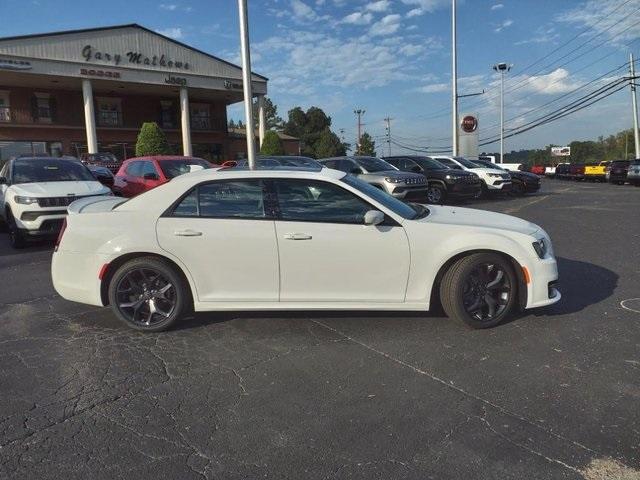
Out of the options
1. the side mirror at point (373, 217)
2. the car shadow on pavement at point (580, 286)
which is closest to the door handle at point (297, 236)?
the side mirror at point (373, 217)

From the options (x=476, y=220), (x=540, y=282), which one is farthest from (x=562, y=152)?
(x=540, y=282)

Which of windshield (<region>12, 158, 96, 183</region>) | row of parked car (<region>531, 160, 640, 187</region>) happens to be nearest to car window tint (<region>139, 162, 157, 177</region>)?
windshield (<region>12, 158, 96, 183</region>)

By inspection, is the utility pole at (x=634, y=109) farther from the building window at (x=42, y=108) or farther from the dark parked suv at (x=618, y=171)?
the building window at (x=42, y=108)

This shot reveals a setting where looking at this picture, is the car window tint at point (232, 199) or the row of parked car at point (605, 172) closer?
the car window tint at point (232, 199)

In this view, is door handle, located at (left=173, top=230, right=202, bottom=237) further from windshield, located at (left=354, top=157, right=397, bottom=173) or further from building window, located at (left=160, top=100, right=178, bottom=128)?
building window, located at (left=160, top=100, right=178, bottom=128)

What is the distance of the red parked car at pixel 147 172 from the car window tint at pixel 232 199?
6918mm

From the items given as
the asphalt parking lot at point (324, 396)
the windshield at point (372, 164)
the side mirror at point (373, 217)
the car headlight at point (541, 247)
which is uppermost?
the windshield at point (372, 164)

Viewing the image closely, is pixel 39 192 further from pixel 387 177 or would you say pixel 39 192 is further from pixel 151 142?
pixel 151 142

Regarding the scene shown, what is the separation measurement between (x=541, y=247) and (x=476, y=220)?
63 cm

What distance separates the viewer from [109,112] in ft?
112

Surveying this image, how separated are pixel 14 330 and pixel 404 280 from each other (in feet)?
12.4

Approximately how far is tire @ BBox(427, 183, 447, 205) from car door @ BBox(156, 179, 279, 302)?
12.3 meters

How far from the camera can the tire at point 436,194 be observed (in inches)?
642

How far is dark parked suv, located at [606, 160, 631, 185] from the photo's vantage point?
91.1ft
